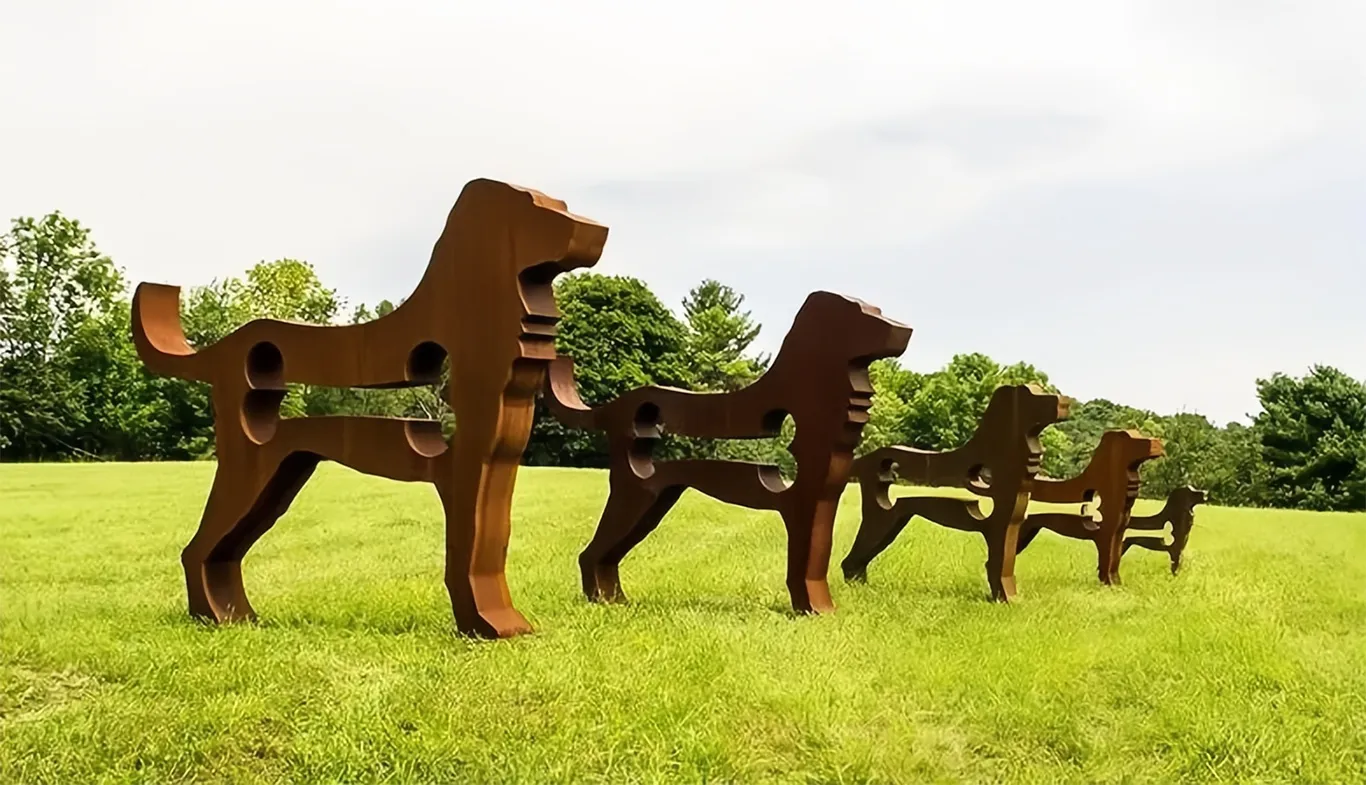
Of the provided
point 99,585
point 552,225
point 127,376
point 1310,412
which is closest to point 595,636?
point 552,225

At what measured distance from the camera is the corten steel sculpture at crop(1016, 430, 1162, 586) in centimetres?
1134

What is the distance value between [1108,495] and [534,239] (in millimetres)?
7354

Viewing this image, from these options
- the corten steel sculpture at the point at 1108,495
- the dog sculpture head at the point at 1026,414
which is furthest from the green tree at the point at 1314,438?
the dog sculpture head at the point at 1026,414

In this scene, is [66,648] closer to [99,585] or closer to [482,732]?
[482,732]

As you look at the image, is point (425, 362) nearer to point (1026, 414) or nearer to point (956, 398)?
point (1026, 414)

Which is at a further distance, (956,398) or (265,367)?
(956,398)

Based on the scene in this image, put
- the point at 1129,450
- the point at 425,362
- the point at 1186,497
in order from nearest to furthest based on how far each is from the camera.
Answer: the point at 425,362
the point at 1129,450
the point at 1186,497

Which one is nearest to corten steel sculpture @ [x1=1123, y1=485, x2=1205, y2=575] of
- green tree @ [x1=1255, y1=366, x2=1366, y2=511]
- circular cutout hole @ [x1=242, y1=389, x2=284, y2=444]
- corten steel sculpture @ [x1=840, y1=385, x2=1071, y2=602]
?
corten steel sculpture @ [x1=840, y1=385, x2=1071, y2=602]

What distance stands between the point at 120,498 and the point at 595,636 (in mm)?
14438

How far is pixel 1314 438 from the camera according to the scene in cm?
4212

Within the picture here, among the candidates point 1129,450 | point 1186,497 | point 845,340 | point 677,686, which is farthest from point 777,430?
point 1186,497

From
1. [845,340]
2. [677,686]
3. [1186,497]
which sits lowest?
[677,686]

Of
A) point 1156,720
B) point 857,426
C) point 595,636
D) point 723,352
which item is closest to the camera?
point 1156,720

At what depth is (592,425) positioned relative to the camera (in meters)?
8.80
